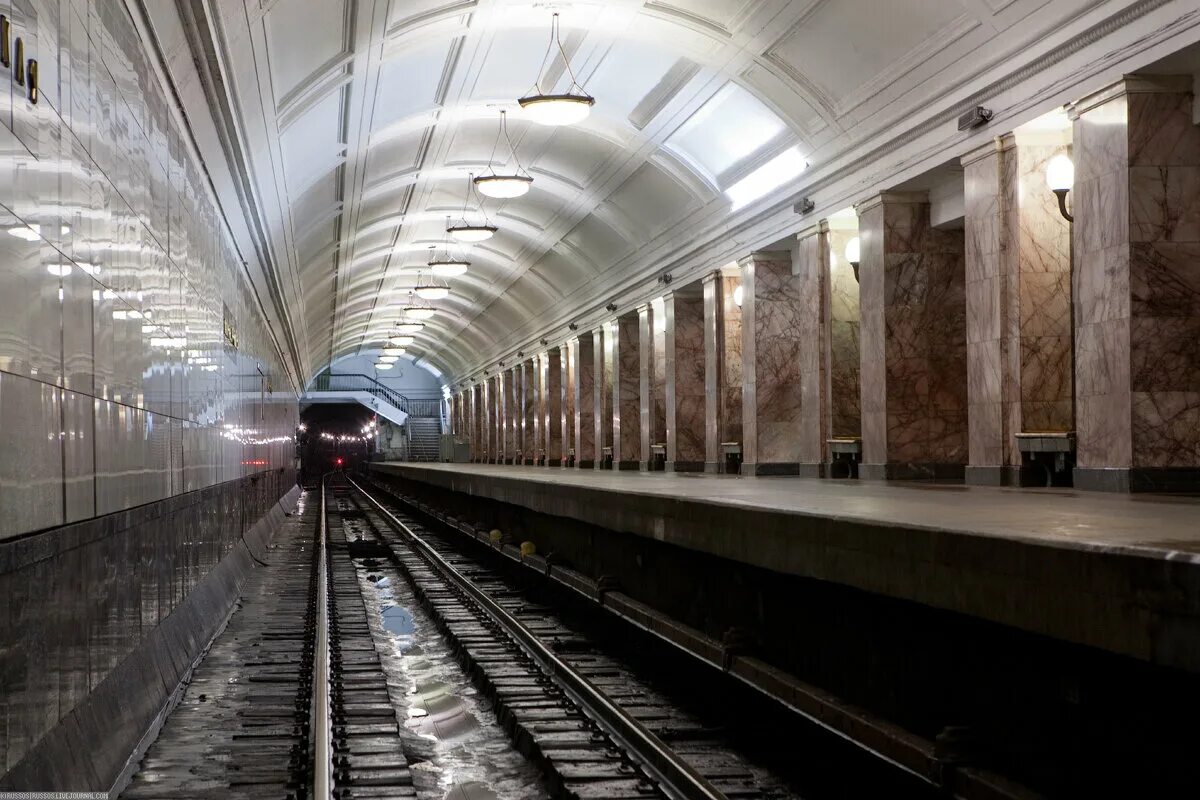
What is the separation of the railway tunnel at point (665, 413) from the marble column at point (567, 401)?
749 centimetres

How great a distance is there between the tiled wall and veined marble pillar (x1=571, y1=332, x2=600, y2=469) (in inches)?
842

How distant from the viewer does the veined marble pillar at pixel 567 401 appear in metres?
33.2

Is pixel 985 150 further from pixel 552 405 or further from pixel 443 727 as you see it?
pixel 552 405

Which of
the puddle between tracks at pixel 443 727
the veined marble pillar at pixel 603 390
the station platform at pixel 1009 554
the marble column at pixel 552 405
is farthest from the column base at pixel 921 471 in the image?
the marble column at pixel 552 405

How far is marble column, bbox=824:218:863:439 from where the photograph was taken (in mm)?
17109

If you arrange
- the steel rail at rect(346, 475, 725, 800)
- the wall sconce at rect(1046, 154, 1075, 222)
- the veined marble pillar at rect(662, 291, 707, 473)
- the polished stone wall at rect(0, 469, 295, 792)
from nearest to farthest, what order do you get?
the polished stone wall at rect(0, 469, 295, 792) < the steel rail at rect(346, 475, 725, 800) < the wall sconce at rect(1046, 154, 1075, 222) < the veined marble pillar at rect(662, 291, 707, 473)

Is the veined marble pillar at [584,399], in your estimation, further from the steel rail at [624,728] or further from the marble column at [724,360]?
the steel rail at [624,728]

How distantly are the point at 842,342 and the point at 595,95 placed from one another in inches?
201

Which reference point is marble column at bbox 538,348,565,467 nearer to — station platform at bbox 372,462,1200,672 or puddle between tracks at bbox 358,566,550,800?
puddle between tracks at bbox 358,566,550,800

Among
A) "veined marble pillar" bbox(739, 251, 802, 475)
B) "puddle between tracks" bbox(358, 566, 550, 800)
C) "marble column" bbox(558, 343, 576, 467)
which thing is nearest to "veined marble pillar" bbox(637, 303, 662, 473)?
"veined marble pillar" bbox(739, 251, 802, 475)

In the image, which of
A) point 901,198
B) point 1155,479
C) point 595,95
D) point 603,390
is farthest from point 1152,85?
point 603,390

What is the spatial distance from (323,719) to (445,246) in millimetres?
26464

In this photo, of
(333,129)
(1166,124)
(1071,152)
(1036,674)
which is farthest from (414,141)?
(1036,674)

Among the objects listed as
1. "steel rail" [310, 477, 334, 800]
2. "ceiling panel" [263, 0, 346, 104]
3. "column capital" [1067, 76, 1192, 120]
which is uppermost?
"ceiling panel" [263, 0, 346, 104]
